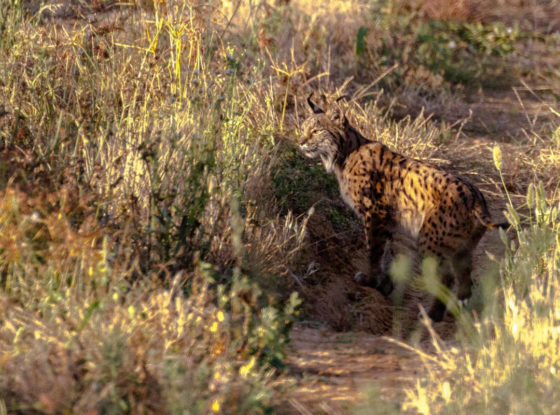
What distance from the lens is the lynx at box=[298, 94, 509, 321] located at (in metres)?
5.25

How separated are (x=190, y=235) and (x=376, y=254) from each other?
6.57 ft

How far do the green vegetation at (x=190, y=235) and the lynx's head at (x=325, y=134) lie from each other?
315 millimetres

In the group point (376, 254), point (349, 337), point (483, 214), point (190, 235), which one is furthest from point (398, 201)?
point (190, 235)

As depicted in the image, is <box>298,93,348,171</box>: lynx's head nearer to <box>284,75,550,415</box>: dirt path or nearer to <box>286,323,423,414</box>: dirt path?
<box>284,75,550,415</box>: dirt path

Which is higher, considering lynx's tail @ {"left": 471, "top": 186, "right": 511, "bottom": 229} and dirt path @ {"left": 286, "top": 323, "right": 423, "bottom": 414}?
lynx's tail @ {"left": 471, "top": 186, "right": 511, "bottom": 229}

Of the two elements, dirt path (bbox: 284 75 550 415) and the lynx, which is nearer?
dirt path (bbox: 284 75 550 415)

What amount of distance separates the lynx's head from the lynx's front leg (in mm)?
633

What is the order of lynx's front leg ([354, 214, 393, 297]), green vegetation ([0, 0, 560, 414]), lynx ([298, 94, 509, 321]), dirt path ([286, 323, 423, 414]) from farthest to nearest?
1. lynx's front leg ([354, 214, 393, 297])
2. lynx ([298, 94, 509, 321])
3. dirt path ([286, 323, 423, 414])
4. green vegetation ([0, 0, 560, 414])

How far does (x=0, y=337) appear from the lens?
3.45 m

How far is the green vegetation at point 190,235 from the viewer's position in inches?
130

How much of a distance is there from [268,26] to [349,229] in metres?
3.56

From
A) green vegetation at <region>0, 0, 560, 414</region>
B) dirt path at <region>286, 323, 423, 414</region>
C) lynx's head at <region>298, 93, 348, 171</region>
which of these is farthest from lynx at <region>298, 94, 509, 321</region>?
dirt path at <region>286, 323, 423, 414</region>

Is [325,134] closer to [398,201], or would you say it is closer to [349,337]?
[398,201]

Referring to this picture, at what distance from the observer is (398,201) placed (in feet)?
19.0
